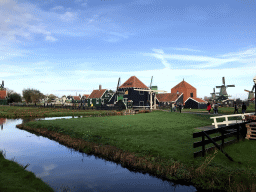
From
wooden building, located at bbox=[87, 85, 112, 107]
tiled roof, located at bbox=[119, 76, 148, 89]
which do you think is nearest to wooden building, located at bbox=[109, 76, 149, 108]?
tiled roof, located at bbox=[119, 76, 148, 89]

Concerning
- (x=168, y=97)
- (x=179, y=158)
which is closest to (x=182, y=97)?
(x=168, y=97)

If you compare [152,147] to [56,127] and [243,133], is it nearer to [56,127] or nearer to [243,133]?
[243,133]

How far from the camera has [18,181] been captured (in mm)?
7863

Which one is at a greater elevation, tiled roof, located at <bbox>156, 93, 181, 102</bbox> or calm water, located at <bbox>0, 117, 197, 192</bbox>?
tiled roof, located at <bbox>156, 93, 181, 102</bbox>

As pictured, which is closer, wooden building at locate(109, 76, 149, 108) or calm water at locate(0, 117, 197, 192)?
calm water at locate(0, 117, 197, 192)

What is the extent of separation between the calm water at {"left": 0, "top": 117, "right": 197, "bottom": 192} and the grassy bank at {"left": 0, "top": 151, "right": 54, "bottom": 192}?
0.81 m

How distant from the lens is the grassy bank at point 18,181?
272 inches

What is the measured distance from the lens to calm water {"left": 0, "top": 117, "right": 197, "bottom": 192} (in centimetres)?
885

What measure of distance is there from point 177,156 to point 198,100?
51.3 m

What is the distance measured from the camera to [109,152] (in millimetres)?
13039

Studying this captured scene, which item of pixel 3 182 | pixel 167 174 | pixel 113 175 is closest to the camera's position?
pixel 3 182

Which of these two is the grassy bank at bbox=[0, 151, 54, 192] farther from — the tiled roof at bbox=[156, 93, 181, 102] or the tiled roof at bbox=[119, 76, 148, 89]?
the tiled roof at bbox=[156, 93, 181, 102]

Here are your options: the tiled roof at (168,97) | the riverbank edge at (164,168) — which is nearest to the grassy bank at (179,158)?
the riverbank edge at (164,168)

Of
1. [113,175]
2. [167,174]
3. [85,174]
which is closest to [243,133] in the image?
[167,174]
